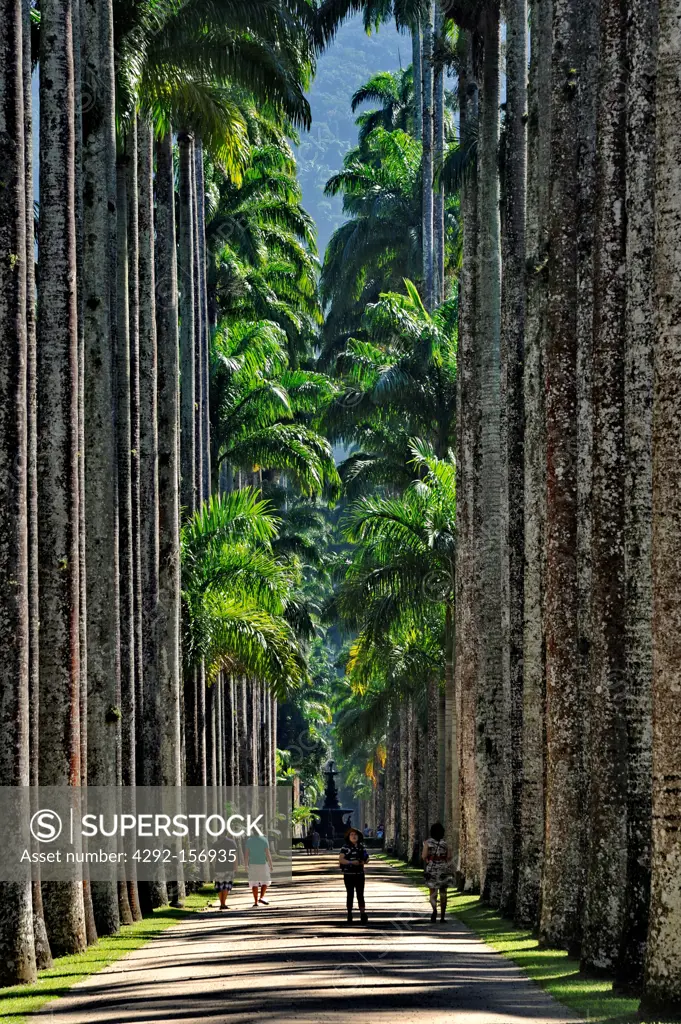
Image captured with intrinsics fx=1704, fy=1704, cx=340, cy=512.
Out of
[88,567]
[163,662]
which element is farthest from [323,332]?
[88,567]

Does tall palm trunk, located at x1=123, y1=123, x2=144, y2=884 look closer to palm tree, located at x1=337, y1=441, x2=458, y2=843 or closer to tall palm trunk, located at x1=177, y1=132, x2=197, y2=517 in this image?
tall palm trunk, located at x1=177, y1=132, x2=197, y2=517

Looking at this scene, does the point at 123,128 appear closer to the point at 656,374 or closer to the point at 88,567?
the point at 88,567

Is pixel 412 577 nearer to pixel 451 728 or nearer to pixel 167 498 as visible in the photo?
pixel 451 728

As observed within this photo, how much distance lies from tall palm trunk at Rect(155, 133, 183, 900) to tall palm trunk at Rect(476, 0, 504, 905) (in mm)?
5521

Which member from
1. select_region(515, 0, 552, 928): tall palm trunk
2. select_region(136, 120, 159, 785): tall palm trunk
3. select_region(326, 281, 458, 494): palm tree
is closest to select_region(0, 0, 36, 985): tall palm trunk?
select_region(515, 0, 552, 928): tall palm trunk

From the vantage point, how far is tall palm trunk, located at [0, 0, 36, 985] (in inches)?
643

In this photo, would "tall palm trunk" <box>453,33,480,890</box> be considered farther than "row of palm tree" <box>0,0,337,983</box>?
Yes

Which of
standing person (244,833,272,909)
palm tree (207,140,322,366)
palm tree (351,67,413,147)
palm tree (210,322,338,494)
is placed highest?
palm tree (351,67,413,147)

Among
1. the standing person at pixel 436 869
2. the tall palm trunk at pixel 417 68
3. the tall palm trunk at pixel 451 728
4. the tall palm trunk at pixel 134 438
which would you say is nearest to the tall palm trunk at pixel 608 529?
the standing person at pixel 436 869

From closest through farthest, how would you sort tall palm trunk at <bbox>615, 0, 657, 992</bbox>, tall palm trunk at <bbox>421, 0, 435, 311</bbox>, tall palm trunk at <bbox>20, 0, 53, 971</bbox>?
tall palm trunk at <bbox>615, 0, 657, 992</bbox> < tall palm trunk at <bbox>20, 0, 53, 971</bbox> < tall palm trunk at <bbox>421, 0, 435, 311</bbox>

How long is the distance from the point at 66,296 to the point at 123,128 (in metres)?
6.80

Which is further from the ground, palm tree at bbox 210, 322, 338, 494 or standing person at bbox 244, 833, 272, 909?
palm tree at bbox 210, 322, 338, 494

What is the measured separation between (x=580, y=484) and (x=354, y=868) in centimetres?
718

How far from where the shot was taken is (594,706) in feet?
51.1
